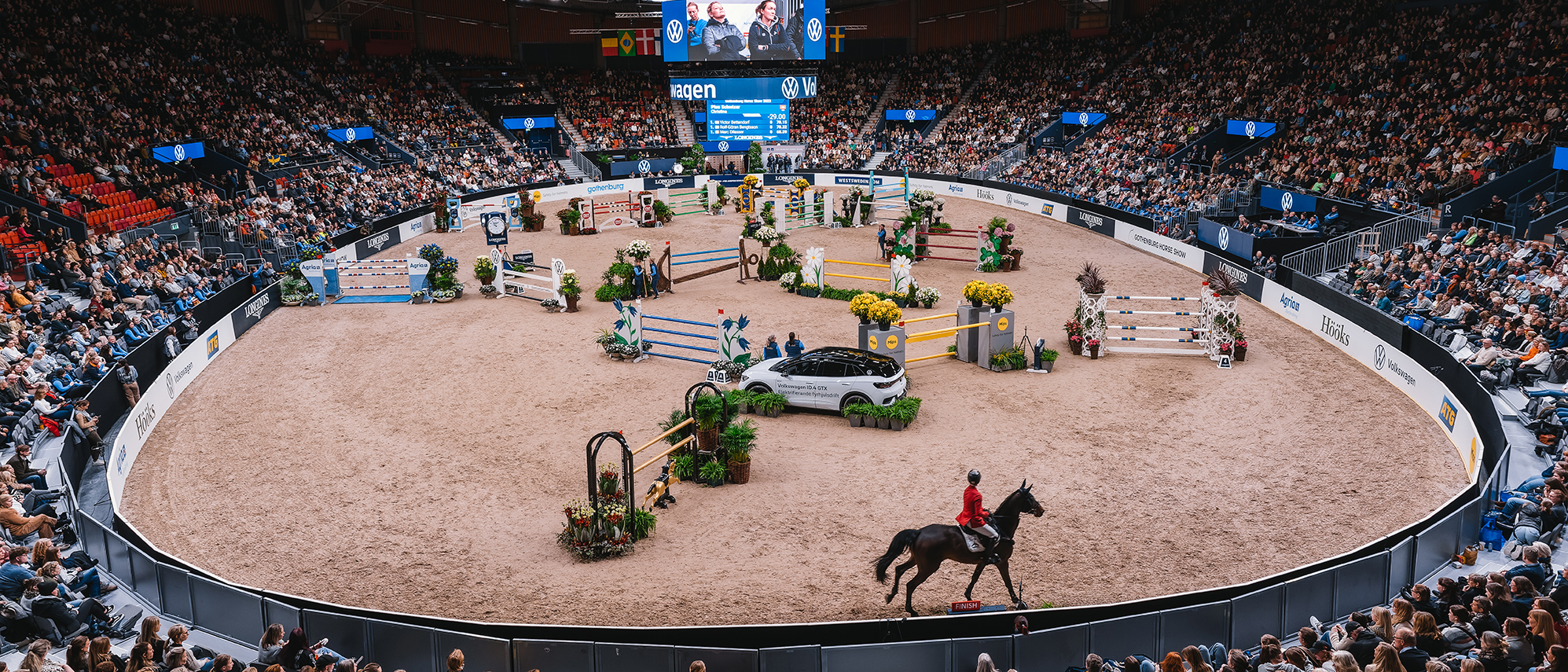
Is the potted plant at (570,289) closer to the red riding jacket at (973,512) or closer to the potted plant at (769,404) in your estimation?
the potted plant at (769,404)

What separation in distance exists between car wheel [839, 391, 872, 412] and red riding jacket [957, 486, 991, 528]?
7.47 meters

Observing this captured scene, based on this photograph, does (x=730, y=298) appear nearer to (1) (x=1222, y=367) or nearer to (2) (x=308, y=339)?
(2) (x=308, y=339)

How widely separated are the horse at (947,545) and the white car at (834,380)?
23.8 ft

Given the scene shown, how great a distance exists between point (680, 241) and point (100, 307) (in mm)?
20688

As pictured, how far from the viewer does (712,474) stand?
16453mm

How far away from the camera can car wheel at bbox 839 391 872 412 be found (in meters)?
19.3

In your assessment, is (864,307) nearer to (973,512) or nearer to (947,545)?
(973,512)

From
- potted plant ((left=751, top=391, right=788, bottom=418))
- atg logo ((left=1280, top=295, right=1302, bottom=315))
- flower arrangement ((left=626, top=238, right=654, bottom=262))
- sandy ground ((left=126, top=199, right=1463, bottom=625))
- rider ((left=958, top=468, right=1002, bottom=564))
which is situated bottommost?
sandy ground ((left=126, top=199, right=1463, bottom=625))

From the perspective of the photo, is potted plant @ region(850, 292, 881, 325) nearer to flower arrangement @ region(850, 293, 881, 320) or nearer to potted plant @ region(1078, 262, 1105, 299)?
flower arrangement @ region(850, 293, 881, 320)

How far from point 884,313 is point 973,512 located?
9.70 m

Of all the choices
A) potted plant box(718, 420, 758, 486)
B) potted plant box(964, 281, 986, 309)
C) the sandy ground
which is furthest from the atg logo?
potted plant box(718, 420, 758, 486)

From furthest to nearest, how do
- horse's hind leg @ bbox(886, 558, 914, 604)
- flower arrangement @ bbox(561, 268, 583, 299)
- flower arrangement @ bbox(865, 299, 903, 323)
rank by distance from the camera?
flower arrangement @ bbox(561, 268, 583, 299) → flower arrangement @ bbox(865, 299, 903, 323) → horse's hind leg @ bbox(886, 558, 914, 604)

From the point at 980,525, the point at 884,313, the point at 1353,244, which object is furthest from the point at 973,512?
the point at 1353,244

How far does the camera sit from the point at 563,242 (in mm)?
39938
